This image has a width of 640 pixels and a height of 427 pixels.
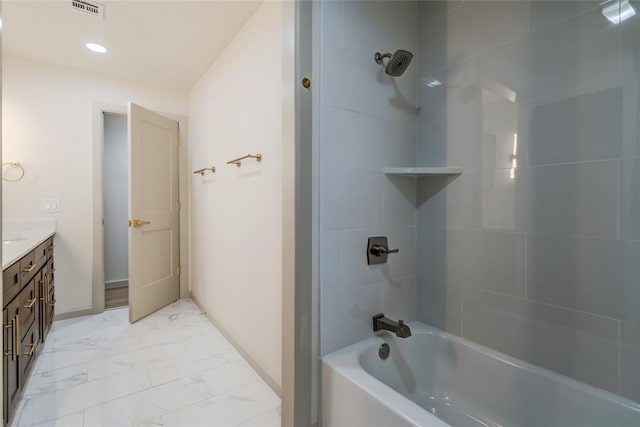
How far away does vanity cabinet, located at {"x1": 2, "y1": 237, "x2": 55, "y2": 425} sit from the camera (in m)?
1.46

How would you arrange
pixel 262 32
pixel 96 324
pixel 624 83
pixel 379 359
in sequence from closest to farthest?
pixel 624 83, pixel 379 359, pixel 262 32, pixel 96 324

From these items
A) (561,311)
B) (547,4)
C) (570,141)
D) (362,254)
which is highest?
(547,4)

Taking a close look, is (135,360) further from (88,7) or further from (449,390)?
(88,7)

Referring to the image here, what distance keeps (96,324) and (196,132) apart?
2.06m

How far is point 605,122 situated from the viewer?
1091 mm

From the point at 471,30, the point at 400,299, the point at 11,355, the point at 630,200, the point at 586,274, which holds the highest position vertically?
the point at 471,30

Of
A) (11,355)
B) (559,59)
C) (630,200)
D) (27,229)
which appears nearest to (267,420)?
(11,355)

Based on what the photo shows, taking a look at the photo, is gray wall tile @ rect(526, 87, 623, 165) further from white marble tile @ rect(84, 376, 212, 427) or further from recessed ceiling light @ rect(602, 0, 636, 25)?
white marble tile @ rect(84, 376, 212, 427)

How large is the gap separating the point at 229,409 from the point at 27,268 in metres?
1.44

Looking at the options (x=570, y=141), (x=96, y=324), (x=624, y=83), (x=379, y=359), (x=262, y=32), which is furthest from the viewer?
(x=96, y=324)

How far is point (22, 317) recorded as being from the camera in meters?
1.71

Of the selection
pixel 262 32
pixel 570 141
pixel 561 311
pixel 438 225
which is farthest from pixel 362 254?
pixel 262 32

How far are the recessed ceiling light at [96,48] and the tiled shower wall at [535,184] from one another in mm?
2543

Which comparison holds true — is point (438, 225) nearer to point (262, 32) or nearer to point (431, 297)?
point (431, 297)
